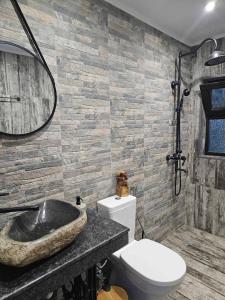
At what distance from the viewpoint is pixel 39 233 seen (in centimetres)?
120

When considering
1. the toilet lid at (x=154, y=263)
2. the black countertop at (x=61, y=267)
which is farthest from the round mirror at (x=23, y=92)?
the toilet lid at (x=154, y=263)

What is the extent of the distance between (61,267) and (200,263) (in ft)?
6.39

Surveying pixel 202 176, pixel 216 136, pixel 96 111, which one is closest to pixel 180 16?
pixel 96 111

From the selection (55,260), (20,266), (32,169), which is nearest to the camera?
(20,266)

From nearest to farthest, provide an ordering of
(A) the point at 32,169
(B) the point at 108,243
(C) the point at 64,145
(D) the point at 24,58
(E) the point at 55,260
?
(E) the point at 55,260, (B) the point at 108,243, (D) the point at 24,58, (A) the point at 32,169, (C) the point at 64,145

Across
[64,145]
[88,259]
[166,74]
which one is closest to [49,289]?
[88,259]

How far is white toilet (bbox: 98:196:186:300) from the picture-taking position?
4.67ft

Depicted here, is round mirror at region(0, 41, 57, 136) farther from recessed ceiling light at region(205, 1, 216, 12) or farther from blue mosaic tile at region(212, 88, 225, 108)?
blue mosaic tile at region(212, 88, 225, 108)

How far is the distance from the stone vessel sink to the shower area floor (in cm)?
138

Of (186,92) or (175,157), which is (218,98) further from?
(175,157)

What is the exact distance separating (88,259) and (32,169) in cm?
70

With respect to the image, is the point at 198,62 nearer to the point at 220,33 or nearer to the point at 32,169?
the point at 220,33

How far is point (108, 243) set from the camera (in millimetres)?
1123

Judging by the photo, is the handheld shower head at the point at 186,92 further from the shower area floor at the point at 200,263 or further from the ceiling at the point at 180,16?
the shower area floor at the point at 200,263
